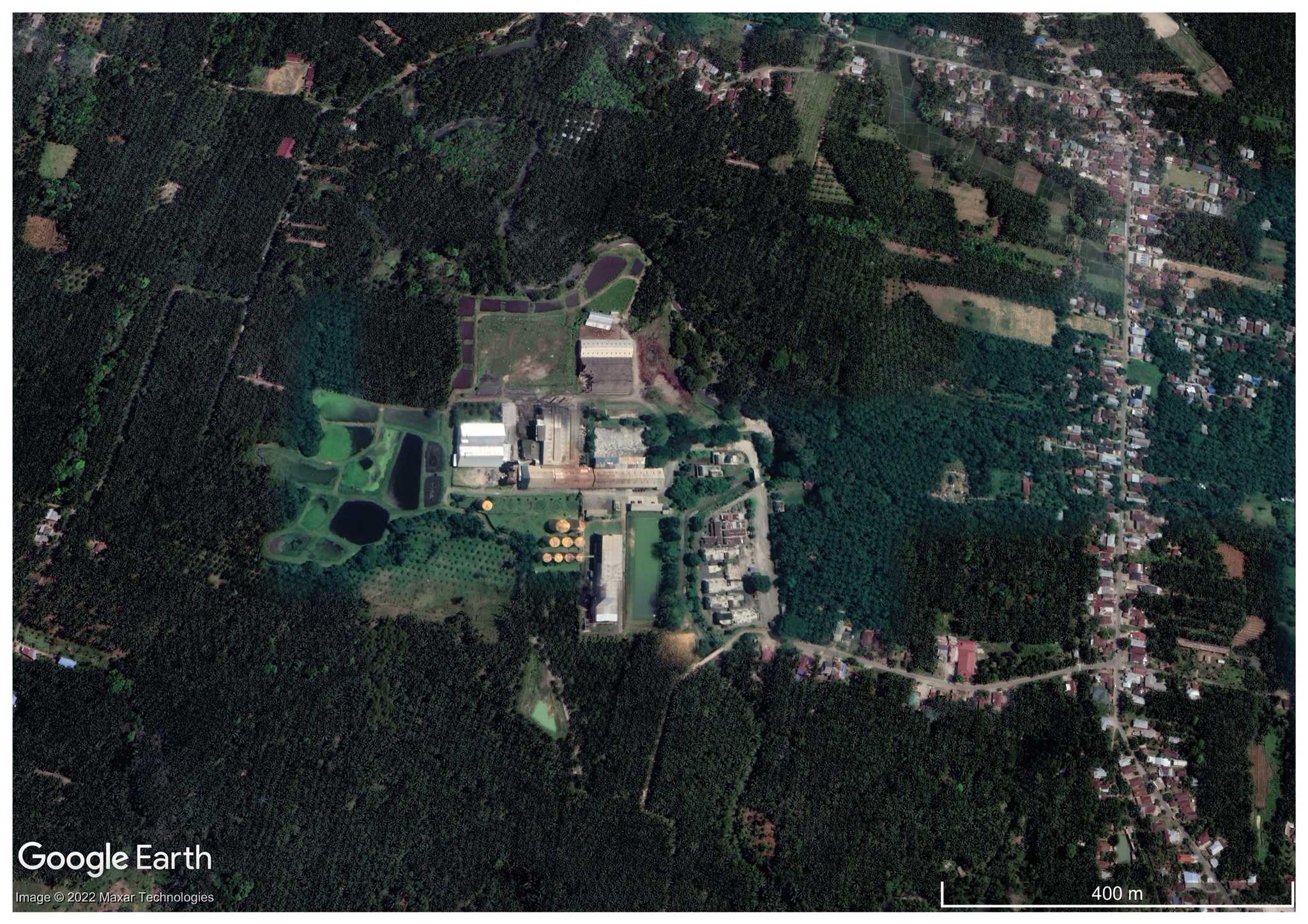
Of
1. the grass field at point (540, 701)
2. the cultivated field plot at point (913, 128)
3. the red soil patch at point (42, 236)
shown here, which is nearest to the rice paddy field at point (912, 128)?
the cultivated field plot at point (913, 128)

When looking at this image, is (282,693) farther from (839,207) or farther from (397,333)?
(839,207)

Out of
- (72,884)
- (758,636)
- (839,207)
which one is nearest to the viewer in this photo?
(72,884)

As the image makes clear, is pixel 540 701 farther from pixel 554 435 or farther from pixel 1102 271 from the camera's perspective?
pixel 1102 271

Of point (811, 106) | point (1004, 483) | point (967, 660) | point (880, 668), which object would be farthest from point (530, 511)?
point (811, 106)

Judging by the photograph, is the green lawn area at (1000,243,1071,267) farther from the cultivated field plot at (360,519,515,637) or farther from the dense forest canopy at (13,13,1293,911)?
the cultivated field plot at (360,519,515,637)

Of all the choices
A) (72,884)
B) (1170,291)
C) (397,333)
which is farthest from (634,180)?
(72,884)

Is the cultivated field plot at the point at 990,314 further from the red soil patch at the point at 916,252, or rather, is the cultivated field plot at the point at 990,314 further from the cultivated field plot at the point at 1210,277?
the cultivated field plot at the point at 1210,277
